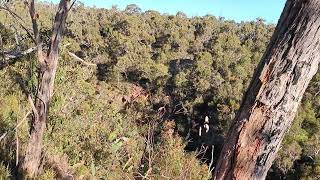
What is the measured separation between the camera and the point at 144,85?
73.4ft

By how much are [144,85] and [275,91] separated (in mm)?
21296

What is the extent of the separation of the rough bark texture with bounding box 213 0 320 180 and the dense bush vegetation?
1.40 m

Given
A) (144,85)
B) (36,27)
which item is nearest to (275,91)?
(36,27)

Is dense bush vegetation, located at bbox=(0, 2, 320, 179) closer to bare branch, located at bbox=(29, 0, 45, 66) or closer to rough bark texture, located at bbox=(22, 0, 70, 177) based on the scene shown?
rough bark texture, located at bbox=(22, 0, 70, 177)

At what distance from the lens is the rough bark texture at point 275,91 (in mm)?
1048

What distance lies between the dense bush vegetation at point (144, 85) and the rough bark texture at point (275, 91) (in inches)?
55.1

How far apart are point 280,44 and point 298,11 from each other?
9 cm

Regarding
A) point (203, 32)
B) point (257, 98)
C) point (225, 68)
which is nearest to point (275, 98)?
point (257, 98)

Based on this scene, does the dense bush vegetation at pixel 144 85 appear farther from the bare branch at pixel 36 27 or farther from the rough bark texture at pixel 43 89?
the bare branch at pixel 36 27

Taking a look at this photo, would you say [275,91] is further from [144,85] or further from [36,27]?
[144,85]

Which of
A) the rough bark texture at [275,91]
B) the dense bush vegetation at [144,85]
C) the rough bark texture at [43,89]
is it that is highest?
the rough bark texture at [275,91]

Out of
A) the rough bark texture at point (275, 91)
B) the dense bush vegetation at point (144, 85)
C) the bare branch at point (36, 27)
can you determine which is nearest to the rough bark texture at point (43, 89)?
the bare branch at point (36, 27)

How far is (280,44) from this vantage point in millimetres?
1080

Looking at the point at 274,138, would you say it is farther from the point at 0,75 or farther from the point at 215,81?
the point at 215,81
